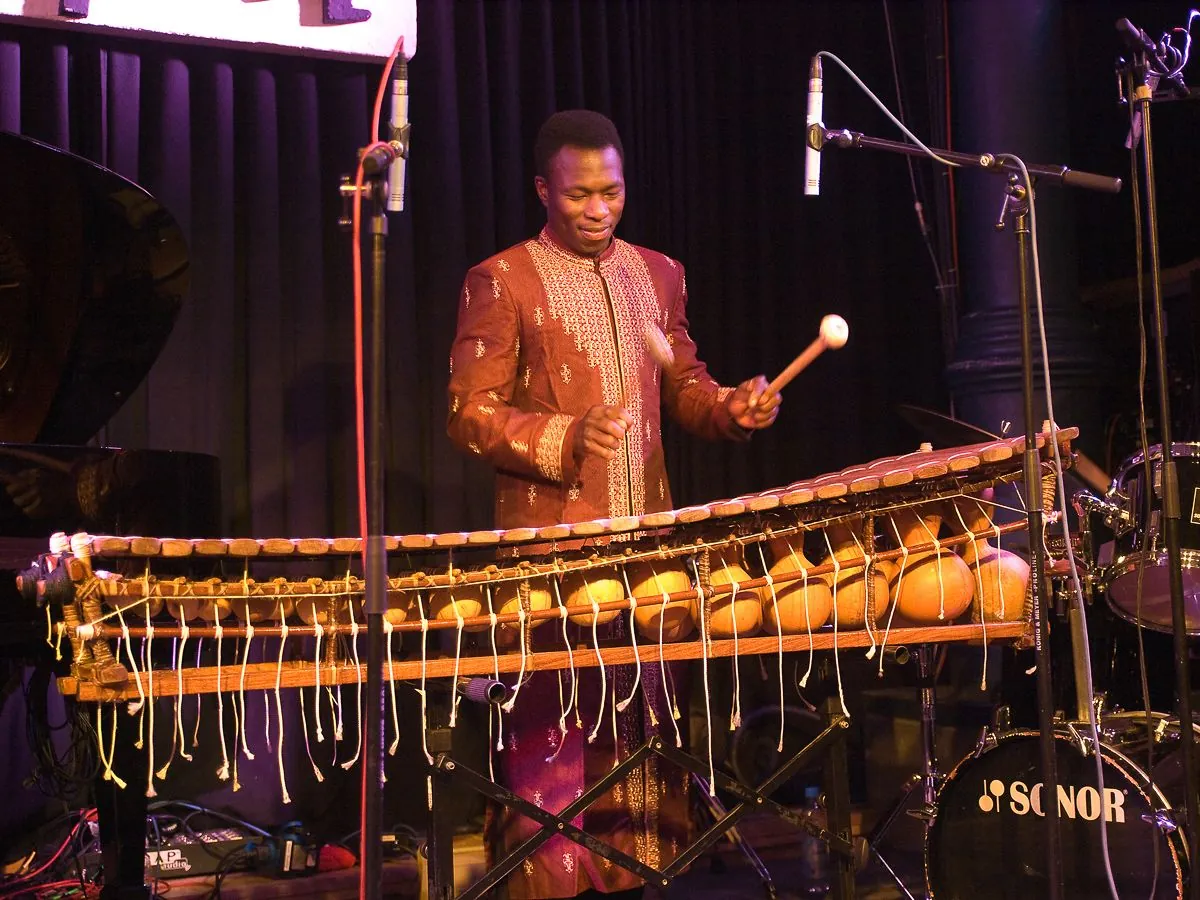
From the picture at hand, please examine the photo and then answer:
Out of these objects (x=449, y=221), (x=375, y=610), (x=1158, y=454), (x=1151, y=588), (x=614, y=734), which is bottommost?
(x=614, y=734)

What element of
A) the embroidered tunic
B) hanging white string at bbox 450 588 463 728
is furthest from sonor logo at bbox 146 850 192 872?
hanging white string at bbox 450 588 463 728

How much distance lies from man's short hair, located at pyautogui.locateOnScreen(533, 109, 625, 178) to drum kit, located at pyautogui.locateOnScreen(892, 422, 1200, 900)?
1311 millimetres

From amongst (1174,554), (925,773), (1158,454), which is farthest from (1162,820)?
(1158,454)

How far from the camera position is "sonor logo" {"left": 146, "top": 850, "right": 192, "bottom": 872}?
12.5 feet

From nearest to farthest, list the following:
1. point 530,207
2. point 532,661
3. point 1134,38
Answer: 1. point 532,661
2. point 1134,38
3. point 530,207

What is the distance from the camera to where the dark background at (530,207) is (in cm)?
420

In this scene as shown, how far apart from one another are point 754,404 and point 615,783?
788mm

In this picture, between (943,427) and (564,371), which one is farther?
(943,427)

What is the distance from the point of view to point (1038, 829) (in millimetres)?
2602

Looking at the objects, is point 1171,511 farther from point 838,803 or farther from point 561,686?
point 561,686

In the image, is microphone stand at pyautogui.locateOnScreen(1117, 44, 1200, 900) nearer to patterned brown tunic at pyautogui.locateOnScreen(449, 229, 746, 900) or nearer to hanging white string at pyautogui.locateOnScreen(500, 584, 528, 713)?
patterned brown tunic at pyautogui.locateOnScreen(449, 229, 746, 900)

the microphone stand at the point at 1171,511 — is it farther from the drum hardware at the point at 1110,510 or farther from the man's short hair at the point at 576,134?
the man's short hair at the point at 576,134

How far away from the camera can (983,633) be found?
2.37 m

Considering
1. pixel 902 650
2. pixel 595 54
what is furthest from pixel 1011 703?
pixel 595 54
